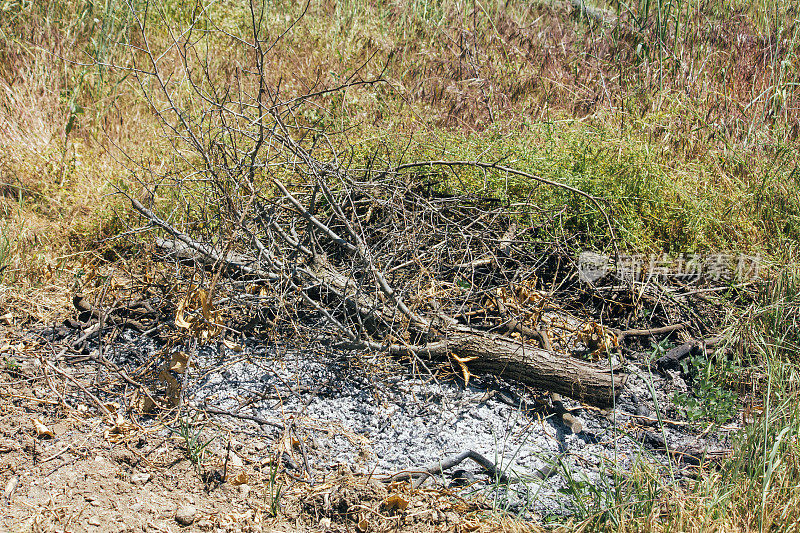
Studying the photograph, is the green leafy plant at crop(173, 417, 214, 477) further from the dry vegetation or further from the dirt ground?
the dry vegetation

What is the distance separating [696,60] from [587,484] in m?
3.93

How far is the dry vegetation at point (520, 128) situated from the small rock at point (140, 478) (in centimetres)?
110

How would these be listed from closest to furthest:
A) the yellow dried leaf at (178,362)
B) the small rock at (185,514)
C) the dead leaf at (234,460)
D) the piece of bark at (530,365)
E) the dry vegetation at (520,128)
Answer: the small rock at (185,514)
the dead leaf at (234,460)
the yellow dried leaf at (178,362)
the piece of bark at (530,365)
the dry vegetation at (520,128)

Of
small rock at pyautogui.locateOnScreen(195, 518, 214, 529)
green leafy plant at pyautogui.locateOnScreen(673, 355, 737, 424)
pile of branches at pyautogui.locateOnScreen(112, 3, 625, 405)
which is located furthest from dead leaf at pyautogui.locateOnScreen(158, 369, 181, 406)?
green leafy plant at pyautogui.locateOnScreen(673, 355, 737, 424)

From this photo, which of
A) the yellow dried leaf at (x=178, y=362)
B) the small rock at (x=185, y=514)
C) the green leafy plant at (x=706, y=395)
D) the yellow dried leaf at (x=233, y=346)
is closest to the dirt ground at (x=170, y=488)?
the small rock at (x=185, y=514)

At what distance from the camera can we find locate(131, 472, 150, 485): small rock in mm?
2176

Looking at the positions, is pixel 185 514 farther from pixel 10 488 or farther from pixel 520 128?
pixel 520 128

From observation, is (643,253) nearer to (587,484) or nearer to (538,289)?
(538,289)

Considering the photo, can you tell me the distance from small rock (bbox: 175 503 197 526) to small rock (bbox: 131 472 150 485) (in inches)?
7.9

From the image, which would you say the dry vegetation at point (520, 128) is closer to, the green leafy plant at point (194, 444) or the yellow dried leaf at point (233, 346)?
the yellow dried leaf at point (233, 346)

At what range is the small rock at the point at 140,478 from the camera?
2.18 m

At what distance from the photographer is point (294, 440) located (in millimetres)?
2441

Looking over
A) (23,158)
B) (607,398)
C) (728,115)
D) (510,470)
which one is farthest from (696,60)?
(23,158)

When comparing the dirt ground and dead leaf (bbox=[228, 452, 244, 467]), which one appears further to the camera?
dead leaf (bbox=[228, 452, 244, 467])
